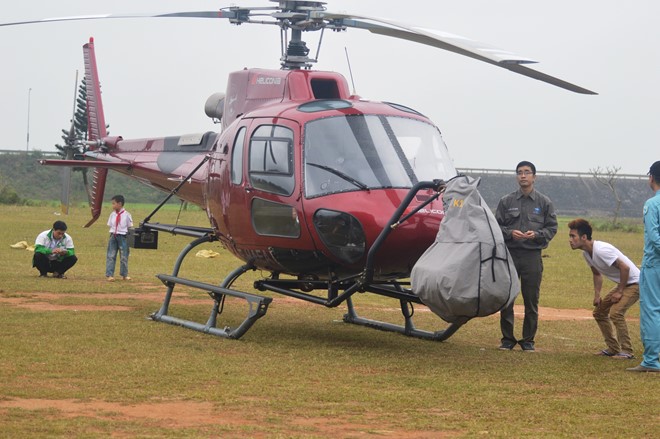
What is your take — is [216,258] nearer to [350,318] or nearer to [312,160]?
[350,318]

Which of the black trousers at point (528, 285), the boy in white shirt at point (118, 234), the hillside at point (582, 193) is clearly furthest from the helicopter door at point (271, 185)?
the hillside at point (582, 193)

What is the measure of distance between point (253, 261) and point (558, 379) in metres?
4.12

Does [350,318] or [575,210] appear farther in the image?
[575,210]

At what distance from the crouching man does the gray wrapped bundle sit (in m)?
10.9

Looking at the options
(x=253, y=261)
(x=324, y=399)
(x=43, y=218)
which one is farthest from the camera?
(x=43, y=218)

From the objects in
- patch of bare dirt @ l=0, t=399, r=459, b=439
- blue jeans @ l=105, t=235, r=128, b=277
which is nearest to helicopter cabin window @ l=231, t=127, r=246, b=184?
patch of bare dirt @ l=0, t=399, r=459, b=439

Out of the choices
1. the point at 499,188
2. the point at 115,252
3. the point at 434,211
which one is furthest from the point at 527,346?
the point at 499,188

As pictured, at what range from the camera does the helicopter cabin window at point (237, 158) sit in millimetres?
12273

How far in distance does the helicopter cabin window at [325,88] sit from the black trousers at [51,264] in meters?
8.52

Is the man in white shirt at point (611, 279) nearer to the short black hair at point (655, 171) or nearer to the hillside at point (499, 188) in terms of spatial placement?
the short black hair at point (655, 171)

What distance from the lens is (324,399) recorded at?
338 inches

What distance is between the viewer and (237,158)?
12.4 metres

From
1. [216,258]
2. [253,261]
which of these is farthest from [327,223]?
[216,258]

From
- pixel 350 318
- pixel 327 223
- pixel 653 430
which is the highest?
pixel 327 223
